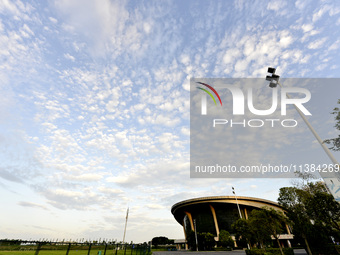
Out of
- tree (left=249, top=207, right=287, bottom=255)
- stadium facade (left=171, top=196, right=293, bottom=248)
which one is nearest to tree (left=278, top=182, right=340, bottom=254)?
tree (left=249, top=207, right=287, bottom=255)

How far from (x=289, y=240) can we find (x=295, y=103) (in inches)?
3632

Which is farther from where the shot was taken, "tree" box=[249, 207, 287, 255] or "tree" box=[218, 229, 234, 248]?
"tree" box=[218, 229, 234, 248]

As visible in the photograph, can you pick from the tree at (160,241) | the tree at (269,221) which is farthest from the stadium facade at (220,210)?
the tree at (160,241)

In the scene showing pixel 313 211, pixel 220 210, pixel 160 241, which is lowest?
pixel 313 211

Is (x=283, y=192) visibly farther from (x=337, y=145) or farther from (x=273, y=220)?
(x=337, y=145)

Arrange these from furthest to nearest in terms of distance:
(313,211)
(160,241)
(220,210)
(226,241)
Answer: (160,241)
(220,210)
(226,241)
(313,211)

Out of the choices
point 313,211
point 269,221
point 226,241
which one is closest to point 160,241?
point 226,241

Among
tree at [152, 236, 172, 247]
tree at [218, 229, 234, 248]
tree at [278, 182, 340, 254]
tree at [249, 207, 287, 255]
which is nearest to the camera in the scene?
tree at [278, 182, 340, 254]

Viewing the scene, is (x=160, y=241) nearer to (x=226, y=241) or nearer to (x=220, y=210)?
(x=220, y=210)

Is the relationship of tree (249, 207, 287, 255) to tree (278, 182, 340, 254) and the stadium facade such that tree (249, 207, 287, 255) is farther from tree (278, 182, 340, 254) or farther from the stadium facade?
the stadium facade

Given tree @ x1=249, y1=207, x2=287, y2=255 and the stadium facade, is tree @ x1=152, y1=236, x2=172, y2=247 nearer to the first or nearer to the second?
the stadium facade

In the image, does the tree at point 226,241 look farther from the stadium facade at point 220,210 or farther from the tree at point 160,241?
the tree at point 160,241

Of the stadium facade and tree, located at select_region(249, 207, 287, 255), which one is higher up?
the stadium facade

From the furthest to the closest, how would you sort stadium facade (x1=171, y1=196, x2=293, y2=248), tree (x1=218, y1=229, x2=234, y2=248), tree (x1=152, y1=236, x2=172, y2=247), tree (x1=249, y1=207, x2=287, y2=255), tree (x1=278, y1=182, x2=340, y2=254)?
tree (x1=152, y1=236, x2=172, y2=247)
stadium facade (x1=171, y1=196, x2=293, y2=248)
tree (x1=218, y1=229, x2=234, y2=248)
tree (x1=249, y1=207, x2=287, y2=255)
tree (x1=278, y1=182, x2=340, y2=254)
